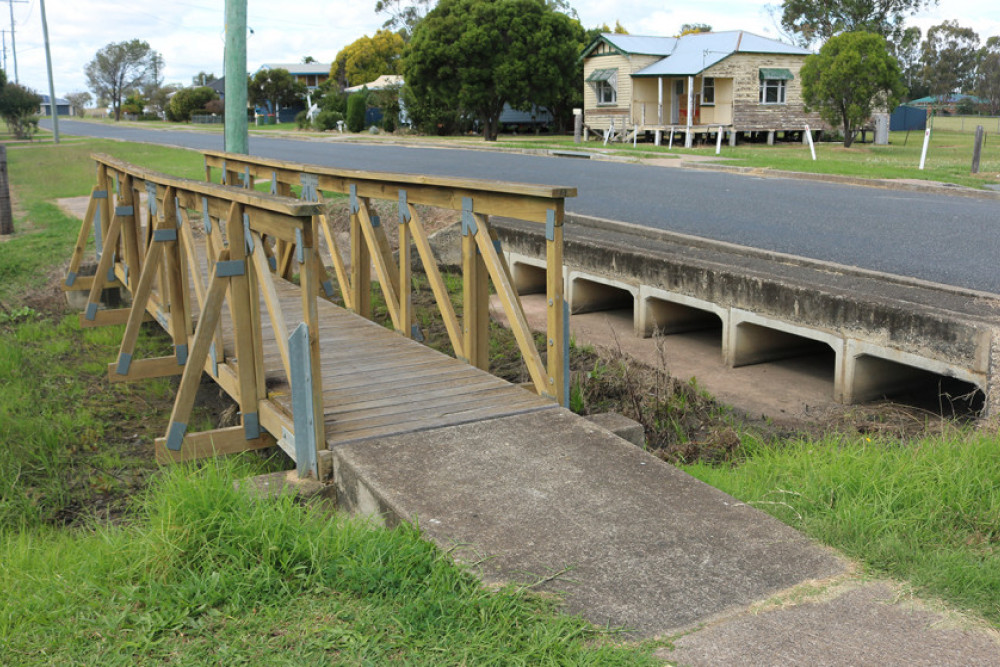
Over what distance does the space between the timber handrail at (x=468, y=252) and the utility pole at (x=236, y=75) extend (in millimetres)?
3109

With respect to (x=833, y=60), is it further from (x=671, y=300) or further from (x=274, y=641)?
(x=274, y=641)

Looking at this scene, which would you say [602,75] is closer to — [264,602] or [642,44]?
[642,44]

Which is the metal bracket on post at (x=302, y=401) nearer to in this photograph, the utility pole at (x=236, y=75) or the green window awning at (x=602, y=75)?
the utility pole at (x=236, y=75)

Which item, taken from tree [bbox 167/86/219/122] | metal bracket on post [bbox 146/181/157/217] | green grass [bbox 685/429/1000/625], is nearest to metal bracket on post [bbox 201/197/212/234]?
metal bracket on post [bbox 146/181/157/217]

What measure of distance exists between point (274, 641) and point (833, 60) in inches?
1147

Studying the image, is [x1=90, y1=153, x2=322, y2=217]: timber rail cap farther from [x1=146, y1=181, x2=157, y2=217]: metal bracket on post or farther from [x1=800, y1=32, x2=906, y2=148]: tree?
[x1=800, y1=32, x2=906, y2=148]: tree

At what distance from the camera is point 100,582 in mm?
3445

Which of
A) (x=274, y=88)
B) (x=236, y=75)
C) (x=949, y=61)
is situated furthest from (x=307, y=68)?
(x=236, y=75)

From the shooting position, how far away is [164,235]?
692cm

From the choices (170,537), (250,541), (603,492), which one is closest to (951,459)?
(603,492)

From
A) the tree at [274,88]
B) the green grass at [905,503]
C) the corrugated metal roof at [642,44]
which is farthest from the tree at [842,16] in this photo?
the green grass at [905,503]

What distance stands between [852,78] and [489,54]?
1536 cm

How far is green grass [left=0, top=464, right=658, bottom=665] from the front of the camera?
2.98 meters

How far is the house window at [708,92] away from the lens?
3800cm
